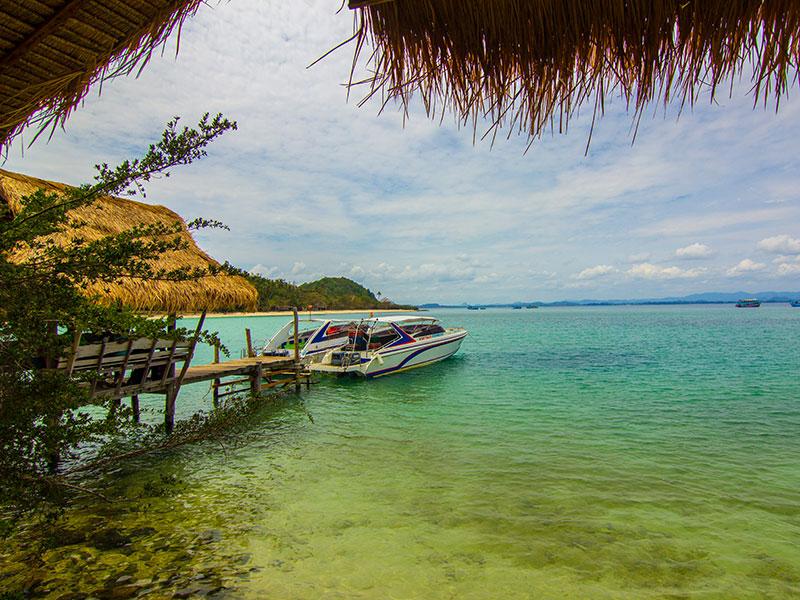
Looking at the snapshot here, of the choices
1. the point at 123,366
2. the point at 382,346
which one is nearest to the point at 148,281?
the point at 123,366

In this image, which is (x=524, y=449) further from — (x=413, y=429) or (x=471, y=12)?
(x=471, y=12)

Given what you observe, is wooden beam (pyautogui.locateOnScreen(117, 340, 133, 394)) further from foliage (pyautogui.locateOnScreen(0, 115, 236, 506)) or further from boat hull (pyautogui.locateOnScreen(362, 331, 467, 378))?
boat hull (pyautogui.locateOnScreen(362, 331, 467, 378))

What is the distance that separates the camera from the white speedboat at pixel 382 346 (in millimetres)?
18703

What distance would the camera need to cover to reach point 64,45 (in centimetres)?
230

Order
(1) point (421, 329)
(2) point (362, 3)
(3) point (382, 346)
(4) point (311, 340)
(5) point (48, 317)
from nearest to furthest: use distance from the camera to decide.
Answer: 1. (2) point (362, 3)
2. (5) point (48, 317)
3. (3) point (382, 346)
4. (4) point (311, 340)
5. (1) point (421, 329)

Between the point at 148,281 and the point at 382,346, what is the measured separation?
14.3 meters

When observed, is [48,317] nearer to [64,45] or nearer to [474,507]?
[64,45]

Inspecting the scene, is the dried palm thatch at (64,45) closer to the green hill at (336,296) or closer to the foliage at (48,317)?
the foliage at (48,317)

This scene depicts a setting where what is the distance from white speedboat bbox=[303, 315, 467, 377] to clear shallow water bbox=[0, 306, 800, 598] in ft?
18.6

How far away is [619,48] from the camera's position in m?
2.10

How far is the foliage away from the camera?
9.61 feet

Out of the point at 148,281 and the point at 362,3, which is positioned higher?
the point at 362,3

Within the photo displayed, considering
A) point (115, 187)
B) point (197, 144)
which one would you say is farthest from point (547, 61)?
point (115, 187)

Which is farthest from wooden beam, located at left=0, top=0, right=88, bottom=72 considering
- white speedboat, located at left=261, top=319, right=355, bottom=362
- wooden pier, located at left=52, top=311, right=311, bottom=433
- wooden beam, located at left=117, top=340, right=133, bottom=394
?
white speedboat, located at left=261, top=319, right=355, bottom=362
